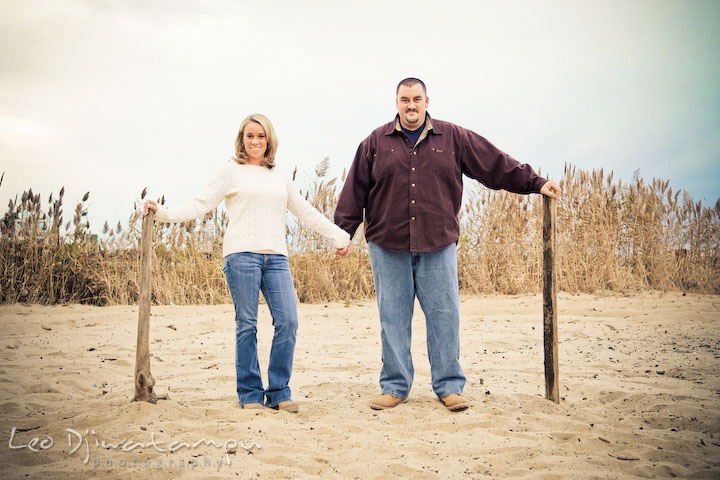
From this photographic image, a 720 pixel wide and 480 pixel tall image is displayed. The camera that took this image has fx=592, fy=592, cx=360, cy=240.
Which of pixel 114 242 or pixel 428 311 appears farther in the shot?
pixel 114 242

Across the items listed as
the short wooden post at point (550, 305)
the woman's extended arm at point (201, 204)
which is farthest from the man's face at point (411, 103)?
the woman's extended arm at point (201, 204)

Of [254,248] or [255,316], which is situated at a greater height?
[254,248]

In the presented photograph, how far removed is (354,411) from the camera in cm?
389

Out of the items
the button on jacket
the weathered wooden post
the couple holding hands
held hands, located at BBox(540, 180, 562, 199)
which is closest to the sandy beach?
the weathered wooden post

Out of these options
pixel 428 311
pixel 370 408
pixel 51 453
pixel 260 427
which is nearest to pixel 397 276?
pixel 428 311

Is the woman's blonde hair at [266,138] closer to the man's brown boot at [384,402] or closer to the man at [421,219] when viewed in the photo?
the man at [421,219]

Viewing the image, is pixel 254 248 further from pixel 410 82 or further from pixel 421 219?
pixel 410 82

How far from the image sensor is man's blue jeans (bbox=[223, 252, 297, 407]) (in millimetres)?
3719

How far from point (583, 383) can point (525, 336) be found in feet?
6.99

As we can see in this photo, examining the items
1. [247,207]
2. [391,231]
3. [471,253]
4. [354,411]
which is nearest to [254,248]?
[247,207]

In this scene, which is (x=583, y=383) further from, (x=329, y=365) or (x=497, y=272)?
(x=497, y=272)

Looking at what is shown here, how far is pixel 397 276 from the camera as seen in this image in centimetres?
396

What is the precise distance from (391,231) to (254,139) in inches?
42.5

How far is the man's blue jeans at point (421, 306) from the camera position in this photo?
3900 millimetres
